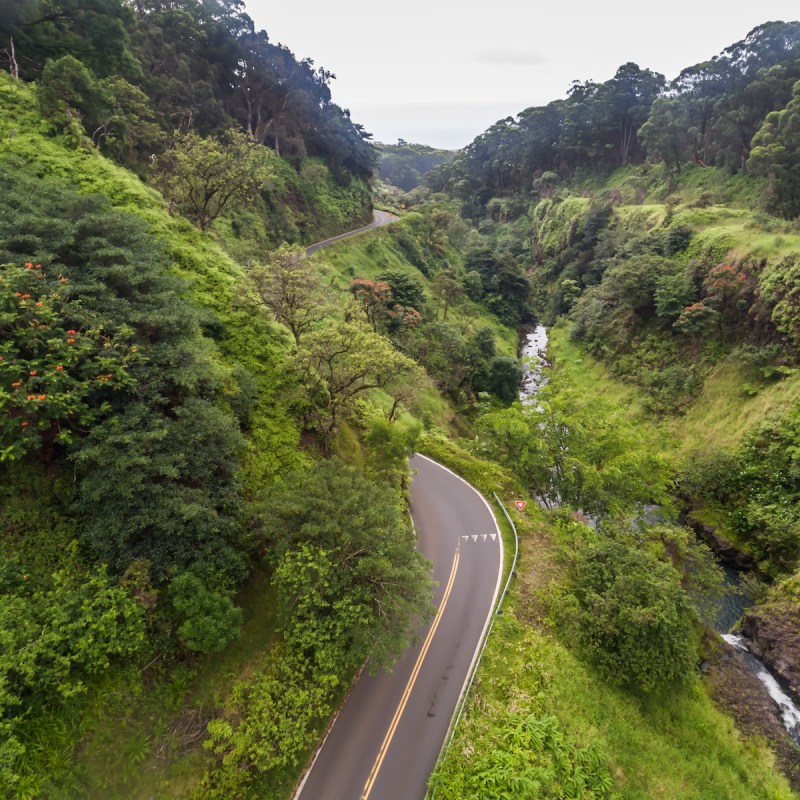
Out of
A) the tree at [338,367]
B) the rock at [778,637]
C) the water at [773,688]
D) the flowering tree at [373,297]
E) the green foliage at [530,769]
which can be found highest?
the flowering tree at [373,297]

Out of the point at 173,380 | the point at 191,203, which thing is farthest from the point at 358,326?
the point at 191,203

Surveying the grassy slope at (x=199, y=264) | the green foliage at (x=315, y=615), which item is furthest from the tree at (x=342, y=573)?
the grassy slope at (x=199, y=264)

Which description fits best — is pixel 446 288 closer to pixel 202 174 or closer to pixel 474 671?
pixel 202 174

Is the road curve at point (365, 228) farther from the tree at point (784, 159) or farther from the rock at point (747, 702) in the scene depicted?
the rock at point (747, 702)

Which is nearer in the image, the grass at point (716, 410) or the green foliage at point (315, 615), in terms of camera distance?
the green foliage at point (315, 615)

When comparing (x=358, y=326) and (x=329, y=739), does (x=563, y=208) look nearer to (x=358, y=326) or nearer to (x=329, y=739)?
(x=358, y=326)

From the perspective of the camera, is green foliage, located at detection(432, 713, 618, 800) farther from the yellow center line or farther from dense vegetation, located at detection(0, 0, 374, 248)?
dense vegetation, located at detection(0, 0, 374, 248)
